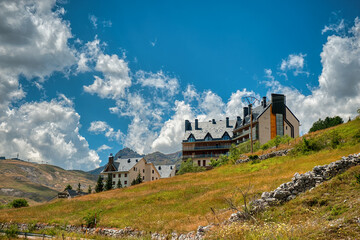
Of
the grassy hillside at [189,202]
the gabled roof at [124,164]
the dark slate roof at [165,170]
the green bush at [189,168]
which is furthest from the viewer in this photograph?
the dark slate roof at [165,170]

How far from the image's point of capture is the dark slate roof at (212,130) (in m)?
91.2

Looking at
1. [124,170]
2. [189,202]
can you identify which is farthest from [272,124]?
[189,202]

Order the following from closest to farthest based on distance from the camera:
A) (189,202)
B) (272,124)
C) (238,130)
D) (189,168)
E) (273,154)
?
(189,202) < (273,154) < (189,168) < (272,124) < (238,130)

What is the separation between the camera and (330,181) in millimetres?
16797

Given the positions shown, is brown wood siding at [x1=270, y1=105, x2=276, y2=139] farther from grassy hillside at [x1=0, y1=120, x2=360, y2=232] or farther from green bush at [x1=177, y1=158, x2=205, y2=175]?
grassy hillside at [x1=0, y1=120, x2=360, y2=232]

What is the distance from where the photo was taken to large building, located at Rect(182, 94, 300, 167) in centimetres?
7362

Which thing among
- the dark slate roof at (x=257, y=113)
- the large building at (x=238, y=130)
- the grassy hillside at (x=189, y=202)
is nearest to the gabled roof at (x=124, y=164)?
the large building at (x=238, y=130)

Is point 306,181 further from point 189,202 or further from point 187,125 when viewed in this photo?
point 187,125

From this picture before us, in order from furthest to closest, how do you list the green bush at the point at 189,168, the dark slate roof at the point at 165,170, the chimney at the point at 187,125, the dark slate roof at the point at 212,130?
1. the dark slate roof at the point at 165,170
2. the chimney at the point at 187,125
3. the dark slate roof at the point at 212,130
4. the green bush at the point at 189,168

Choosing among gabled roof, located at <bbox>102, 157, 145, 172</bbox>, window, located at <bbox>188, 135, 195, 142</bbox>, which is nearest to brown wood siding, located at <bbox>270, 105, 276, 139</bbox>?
window, located at <bbox>188, 135, 195, 142</bbox>

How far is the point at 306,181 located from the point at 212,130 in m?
75.8

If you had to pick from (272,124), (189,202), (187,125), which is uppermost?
(187,125)

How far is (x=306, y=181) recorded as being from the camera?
17.8 metres

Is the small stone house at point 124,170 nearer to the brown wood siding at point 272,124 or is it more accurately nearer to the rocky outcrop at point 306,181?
the brown wood siding at point 272,124
